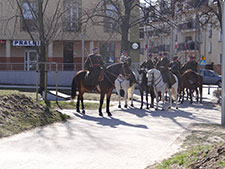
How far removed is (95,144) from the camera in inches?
421

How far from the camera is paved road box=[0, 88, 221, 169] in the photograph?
8656 mm

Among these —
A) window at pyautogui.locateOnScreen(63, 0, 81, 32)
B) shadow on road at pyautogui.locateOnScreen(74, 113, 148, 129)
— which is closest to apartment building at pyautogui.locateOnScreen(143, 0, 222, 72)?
window at pyautogui.locateOnScreen(63, 0, 81, 32)

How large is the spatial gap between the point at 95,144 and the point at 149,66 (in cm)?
1106

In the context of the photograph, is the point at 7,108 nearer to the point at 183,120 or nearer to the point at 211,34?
the point at 183,120

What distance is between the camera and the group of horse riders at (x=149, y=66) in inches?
670

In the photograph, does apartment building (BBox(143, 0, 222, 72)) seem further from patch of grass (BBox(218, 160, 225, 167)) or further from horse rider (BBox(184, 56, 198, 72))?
patch of grass (BBox(218, 160, 225, 167))

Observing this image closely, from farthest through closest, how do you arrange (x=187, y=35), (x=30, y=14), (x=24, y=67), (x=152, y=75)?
1. (x=187, y=35)
2. (x=24, y=67)
3. (x=30, y=14)
4. (x=152, y=75)

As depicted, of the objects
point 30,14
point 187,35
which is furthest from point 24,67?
point 187,35

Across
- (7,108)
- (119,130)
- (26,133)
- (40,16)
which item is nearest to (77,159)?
(26,133)

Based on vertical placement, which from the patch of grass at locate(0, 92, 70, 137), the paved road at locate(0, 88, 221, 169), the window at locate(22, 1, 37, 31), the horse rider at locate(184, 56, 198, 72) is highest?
the window at locate(22, 1, 37, 31)

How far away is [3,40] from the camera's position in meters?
44.1

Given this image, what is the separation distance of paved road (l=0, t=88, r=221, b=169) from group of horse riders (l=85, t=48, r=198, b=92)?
168 centimetres

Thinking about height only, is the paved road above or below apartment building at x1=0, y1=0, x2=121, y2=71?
below

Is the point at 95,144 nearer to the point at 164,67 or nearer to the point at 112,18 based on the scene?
the point at 164,67
